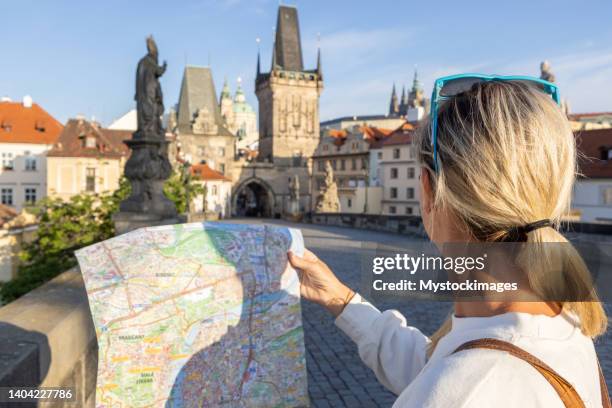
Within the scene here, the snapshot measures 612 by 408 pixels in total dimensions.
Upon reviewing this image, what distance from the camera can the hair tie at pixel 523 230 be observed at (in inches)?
38.6

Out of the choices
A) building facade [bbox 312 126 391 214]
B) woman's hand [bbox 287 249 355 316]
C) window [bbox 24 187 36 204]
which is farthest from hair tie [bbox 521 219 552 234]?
window [bbox 24 187 36 204]

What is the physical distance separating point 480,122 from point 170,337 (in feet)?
3.80

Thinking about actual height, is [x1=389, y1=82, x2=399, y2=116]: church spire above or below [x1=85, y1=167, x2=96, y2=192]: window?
above

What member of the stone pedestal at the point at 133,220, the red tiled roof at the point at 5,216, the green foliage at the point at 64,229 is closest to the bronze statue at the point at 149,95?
the stone pedestal at the point at 133,220

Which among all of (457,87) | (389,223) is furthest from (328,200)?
(457,87)

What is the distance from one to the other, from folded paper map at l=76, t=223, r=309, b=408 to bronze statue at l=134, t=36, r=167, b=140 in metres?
8.05

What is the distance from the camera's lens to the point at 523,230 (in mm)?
985

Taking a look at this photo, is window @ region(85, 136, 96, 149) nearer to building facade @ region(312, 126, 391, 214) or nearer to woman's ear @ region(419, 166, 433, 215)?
building facade @ region(312, 126, 391, 214)

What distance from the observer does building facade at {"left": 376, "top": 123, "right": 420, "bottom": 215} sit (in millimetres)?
44906

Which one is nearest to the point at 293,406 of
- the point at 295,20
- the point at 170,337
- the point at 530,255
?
the point at 170,337

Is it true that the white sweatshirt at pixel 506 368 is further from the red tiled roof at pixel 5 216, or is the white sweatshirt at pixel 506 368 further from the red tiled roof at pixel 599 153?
the red tiled roof at pixel 599 153

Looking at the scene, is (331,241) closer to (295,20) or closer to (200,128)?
(200,128)

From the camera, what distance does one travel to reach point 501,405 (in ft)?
2.78

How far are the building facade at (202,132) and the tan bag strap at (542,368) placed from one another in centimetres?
6165
